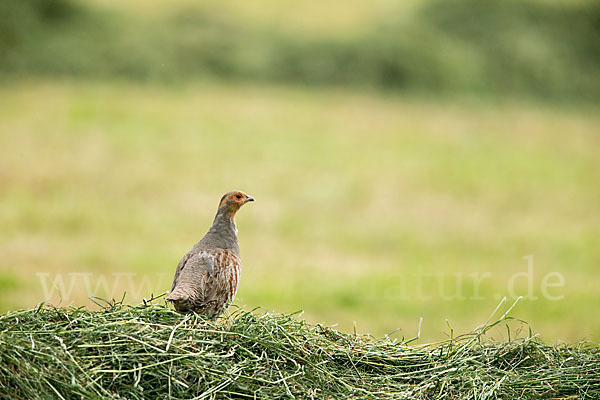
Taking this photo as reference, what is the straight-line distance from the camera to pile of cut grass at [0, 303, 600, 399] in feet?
11.5

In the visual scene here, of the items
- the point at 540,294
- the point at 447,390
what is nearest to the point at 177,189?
the point at 540,294

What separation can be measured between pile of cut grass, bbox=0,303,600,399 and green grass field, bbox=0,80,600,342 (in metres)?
4.87

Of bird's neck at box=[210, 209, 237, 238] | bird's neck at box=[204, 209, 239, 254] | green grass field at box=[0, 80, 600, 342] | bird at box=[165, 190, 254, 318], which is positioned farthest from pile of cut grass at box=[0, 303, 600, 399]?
green grass field at box=[0, 80, 600, 342]

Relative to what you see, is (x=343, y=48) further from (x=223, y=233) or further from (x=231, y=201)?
(x=223, y=233)

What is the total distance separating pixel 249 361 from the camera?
3805 millimetres

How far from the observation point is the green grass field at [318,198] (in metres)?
11.1

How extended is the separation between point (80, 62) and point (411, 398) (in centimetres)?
1846

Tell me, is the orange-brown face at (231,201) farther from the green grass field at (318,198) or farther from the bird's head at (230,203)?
the green grass field at (318,198)

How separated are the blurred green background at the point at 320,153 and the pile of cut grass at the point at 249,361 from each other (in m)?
5.09

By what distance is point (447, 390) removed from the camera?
3943 mm

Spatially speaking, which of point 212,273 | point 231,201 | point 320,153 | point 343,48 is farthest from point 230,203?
point 343,48

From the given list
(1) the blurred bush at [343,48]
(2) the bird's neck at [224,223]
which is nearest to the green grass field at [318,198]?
(1) the blurred bush at [343,48]

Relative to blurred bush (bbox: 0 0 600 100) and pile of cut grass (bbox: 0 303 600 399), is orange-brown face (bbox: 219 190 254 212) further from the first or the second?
blurred bush (bbox: 0 0 600 100)

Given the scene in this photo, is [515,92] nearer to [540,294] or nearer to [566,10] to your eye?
[566,10]
